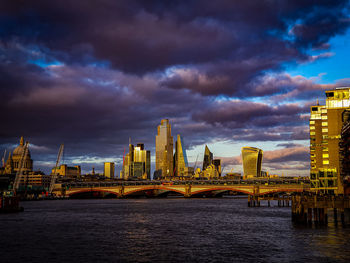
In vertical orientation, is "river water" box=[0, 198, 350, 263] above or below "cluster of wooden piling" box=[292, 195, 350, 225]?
below

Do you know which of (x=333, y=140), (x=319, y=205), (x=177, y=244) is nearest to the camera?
Answer: (x=177, y=244)

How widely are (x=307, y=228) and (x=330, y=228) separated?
370 cm

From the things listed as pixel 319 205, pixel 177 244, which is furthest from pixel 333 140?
pixel 177 244

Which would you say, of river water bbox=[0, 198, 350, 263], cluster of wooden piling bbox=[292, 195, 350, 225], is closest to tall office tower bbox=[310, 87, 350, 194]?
cluster of wooden piling bbox=[292, 195, 350, 225]

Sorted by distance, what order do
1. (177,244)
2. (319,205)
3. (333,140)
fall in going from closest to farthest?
(177,244) < (319,205) < (333,140)

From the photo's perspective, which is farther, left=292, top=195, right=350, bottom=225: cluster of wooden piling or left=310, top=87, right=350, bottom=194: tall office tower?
left=310, top=87, right=350, bottom=194: tall office tower

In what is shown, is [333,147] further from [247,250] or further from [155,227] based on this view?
[247,250]

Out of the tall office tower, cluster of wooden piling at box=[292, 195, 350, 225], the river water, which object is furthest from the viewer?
the tall office tower

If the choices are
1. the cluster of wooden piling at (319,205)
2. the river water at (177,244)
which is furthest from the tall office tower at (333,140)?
the river water at (177,244)

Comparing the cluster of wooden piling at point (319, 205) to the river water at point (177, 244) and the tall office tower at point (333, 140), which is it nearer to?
the river water at point (177, 244)

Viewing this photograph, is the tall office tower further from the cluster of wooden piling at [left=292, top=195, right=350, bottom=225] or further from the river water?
the river water

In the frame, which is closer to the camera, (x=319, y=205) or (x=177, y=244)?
(x=177, y=244)

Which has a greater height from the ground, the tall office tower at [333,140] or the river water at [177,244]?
the tall office tower at [333,140]

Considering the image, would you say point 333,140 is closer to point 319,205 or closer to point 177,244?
point 319,205
